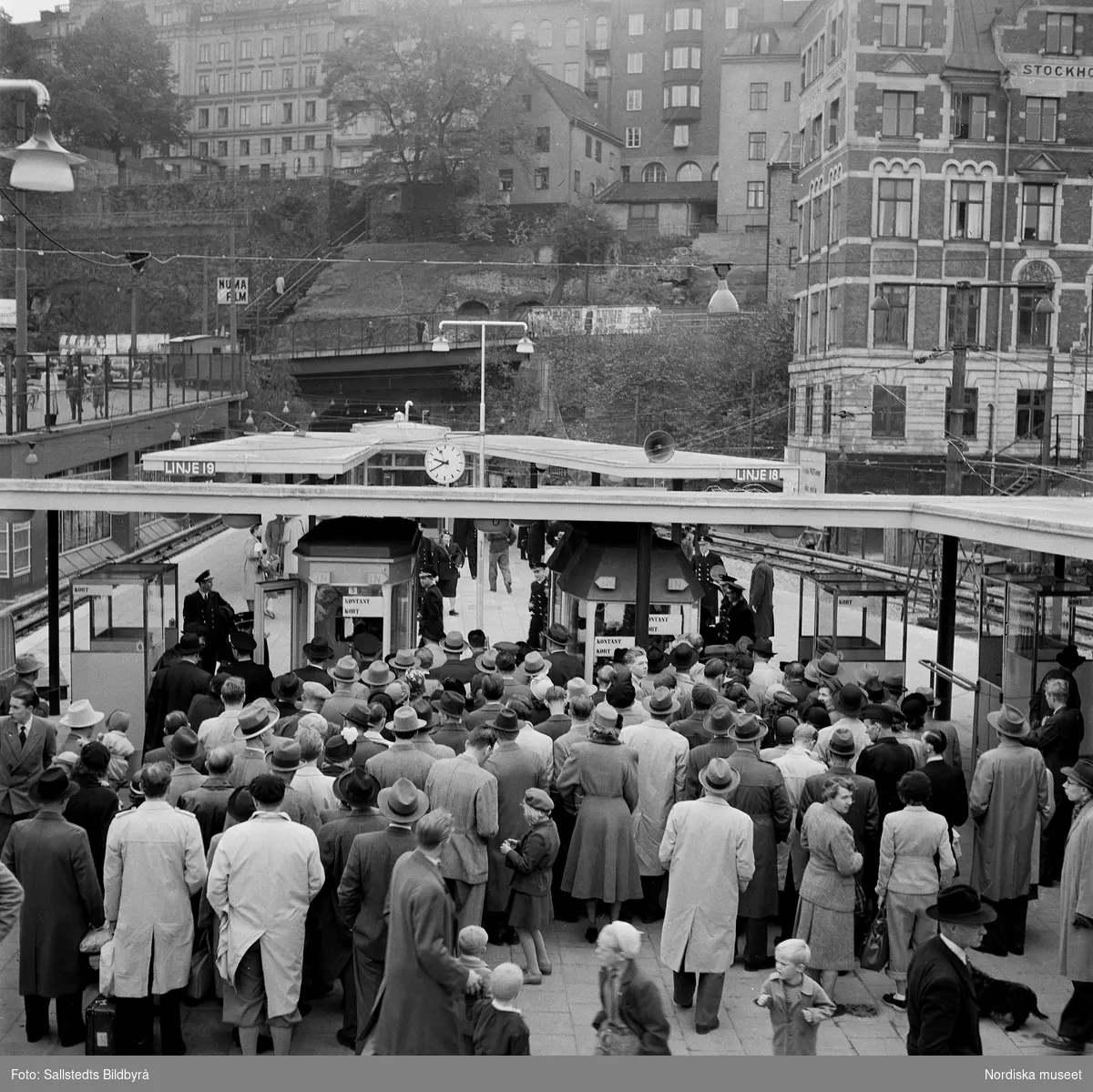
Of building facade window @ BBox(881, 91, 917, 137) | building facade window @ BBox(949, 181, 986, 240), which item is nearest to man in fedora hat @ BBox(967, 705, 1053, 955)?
building facade window @ BBox(949, 181, 986, 240)

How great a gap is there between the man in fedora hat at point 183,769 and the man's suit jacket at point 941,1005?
417 centimetres

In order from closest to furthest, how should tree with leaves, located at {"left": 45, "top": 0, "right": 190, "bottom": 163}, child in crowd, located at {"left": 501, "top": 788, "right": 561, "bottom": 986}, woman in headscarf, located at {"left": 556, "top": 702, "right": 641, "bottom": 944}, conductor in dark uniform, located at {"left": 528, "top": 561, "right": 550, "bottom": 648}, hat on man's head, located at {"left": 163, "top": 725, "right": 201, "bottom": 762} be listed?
child in crowd, located at {"left": 501, "top": 788, "right": 561, "bottom": 986}
hat on man's head, located at {"left": 163, "top": 725, "right": 201, "bottom": 762}
woman in headscarf, located at {"left": 556, "top": 702, "right": 641, "bottom": 944}
conductor in dark uniform, located at {"left": 528, "top": 561, "right": 550, "bottom": 648}
tree with leaves, located at {"left": 45, "top": 0, "right": 190, "bottom": 163}

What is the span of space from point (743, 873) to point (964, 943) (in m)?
1.69

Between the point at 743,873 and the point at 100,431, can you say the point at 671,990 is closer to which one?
the point at 743,873

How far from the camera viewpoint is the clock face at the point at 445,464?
21.8 m

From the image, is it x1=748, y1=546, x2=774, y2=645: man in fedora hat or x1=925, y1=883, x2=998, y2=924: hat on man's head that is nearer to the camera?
x1=925, y1=883, x2=998, y2=924: hat on man's head

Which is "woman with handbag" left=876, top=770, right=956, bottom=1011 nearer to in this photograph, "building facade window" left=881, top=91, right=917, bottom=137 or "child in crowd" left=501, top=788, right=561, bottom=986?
"child in crowd" left=501, top=788, right=561, bottom=986

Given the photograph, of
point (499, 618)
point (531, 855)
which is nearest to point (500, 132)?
point (499, 618)

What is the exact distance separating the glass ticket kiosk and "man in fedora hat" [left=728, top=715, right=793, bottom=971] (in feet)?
20.5

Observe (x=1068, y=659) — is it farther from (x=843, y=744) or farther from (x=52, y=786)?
(x=52, y=786)

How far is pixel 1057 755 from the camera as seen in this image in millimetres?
10711

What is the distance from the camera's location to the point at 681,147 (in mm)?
100750

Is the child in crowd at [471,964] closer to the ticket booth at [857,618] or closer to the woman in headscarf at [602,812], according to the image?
the woman in headscarf at [602,812]

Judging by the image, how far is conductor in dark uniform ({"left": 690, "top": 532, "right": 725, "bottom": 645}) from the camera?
675 inches
